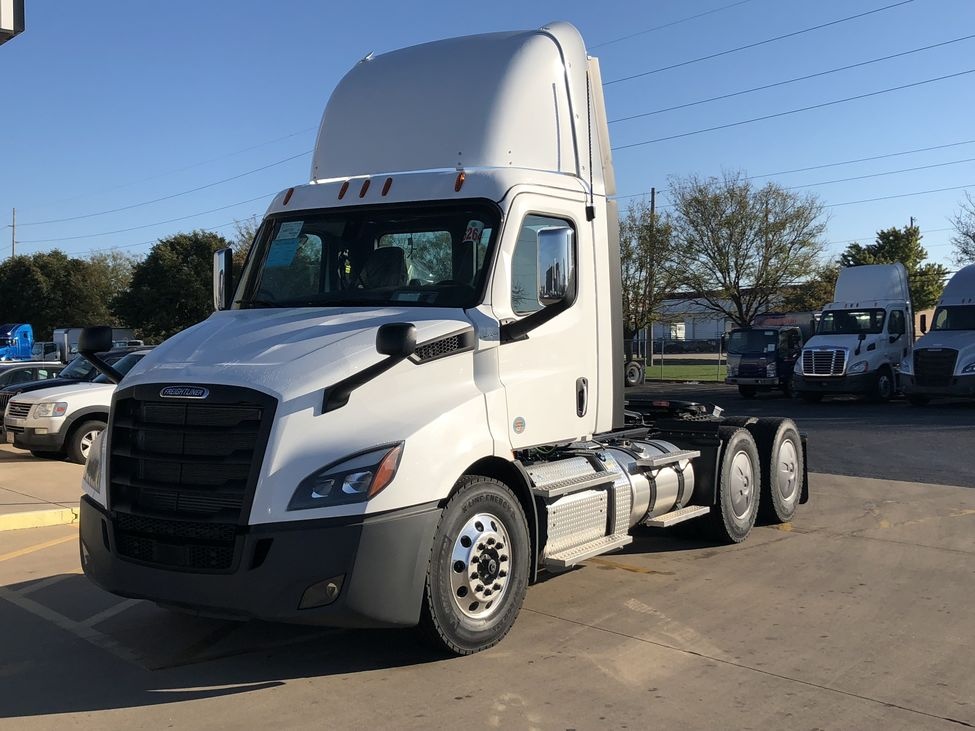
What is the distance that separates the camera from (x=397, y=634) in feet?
18.7

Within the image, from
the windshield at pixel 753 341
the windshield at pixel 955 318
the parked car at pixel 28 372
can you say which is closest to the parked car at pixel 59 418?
the parked car at pixel 28 372

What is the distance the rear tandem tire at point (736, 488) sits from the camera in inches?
316

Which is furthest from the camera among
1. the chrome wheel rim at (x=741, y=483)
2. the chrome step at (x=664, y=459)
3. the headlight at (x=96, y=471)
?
the chrome wheel rim at (x=741, y=483)

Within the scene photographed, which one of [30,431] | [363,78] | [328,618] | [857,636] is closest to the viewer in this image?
[328,618]

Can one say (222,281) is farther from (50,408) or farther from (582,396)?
(50,408)

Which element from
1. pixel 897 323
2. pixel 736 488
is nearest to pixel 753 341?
pixel 897 323

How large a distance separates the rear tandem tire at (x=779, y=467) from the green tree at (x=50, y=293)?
60.6 metres

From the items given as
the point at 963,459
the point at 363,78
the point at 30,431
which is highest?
the point at 363,78

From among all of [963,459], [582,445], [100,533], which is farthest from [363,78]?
[963,459]

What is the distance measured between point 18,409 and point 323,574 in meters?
11.3

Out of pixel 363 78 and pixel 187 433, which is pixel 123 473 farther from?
pixel 363 78

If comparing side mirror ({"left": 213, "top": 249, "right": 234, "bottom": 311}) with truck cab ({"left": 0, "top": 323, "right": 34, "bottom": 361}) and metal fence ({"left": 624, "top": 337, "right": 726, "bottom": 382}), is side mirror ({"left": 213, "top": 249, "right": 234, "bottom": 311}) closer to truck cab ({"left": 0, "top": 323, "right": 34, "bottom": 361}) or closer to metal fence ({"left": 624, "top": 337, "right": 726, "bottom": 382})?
metal fence ({"left": 624, "top": 337, "right": 726, "bottom": 382})

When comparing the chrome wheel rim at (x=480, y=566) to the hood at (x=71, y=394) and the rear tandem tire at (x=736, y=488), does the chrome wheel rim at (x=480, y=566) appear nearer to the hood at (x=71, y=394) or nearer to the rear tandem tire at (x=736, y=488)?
the rear tandem tire at (x=736, y=488)

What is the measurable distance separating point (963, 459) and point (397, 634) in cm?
1144
